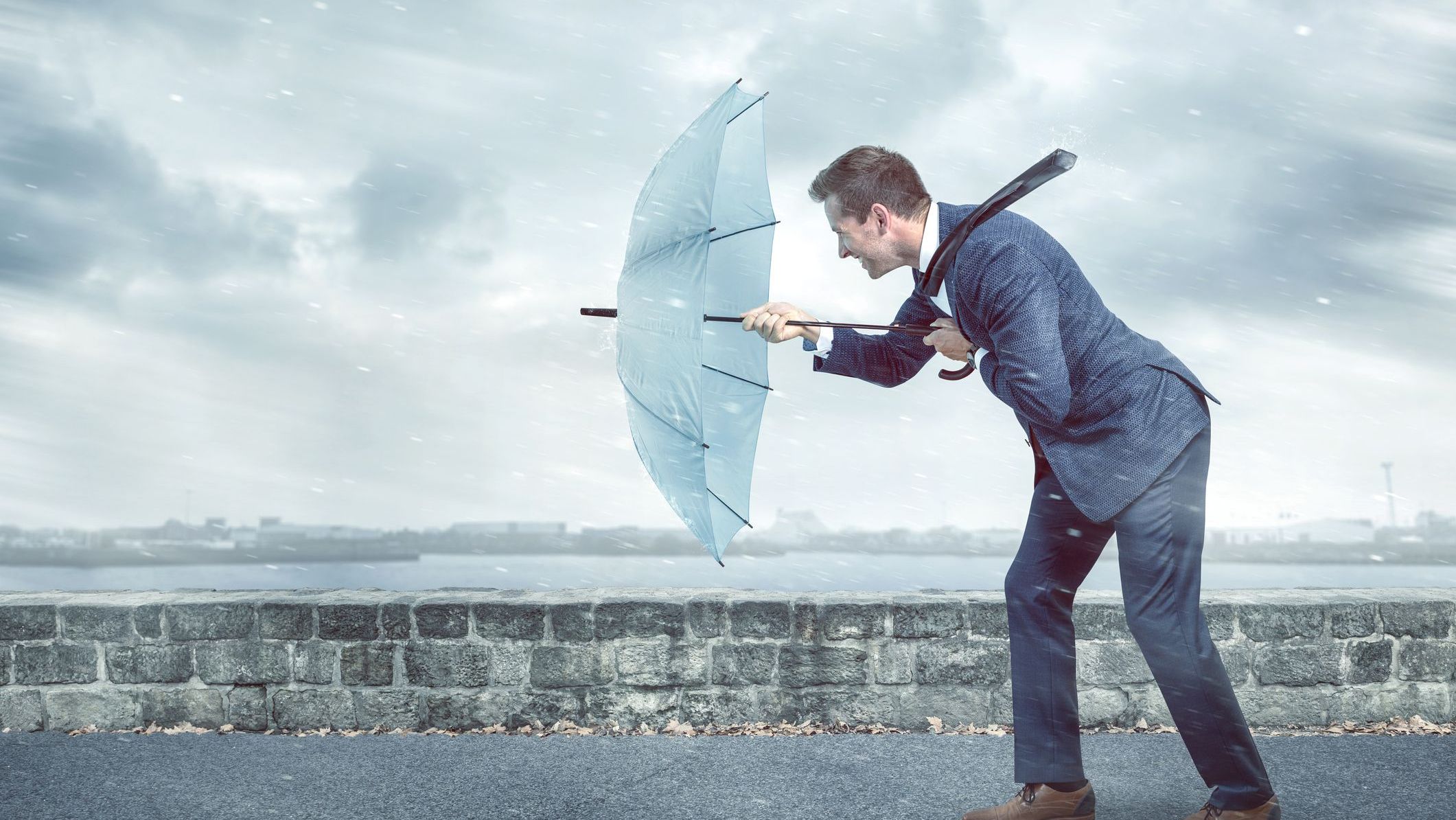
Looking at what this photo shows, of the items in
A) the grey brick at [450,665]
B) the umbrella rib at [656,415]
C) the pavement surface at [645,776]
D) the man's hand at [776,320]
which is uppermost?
the man's hand at [776,320]

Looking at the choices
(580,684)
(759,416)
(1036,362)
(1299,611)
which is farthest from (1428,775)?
(580,684)

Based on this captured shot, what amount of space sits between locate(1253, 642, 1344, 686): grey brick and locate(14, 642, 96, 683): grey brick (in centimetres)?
545

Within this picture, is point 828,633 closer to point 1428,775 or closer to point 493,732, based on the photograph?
point 493,732

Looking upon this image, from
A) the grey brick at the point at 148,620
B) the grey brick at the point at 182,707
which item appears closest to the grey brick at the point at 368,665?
the grey brick at the point at 182,707

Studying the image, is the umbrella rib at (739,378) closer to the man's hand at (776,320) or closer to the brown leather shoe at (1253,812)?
the man's hand at (776,320)

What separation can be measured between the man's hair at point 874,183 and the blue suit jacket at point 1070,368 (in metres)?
0.11

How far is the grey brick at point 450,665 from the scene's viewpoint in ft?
13.5

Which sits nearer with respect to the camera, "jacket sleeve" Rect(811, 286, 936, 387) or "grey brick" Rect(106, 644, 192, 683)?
"jacket sleeve" Rect(811, 286, 936, 387)

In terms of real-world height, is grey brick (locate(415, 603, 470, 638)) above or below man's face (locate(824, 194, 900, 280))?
below

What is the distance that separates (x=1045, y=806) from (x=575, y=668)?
2288 millimetres

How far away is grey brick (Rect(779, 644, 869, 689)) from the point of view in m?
4.03

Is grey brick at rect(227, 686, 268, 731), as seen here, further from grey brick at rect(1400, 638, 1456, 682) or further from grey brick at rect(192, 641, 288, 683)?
grey brick at rect(1400, 638, 1456, 682)

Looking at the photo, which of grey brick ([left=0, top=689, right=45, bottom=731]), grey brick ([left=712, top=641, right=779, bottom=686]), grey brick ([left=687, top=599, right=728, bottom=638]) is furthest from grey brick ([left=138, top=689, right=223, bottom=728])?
grey brick ([left=712, top=641, right=779, bottom=686])

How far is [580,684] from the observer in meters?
4.09
